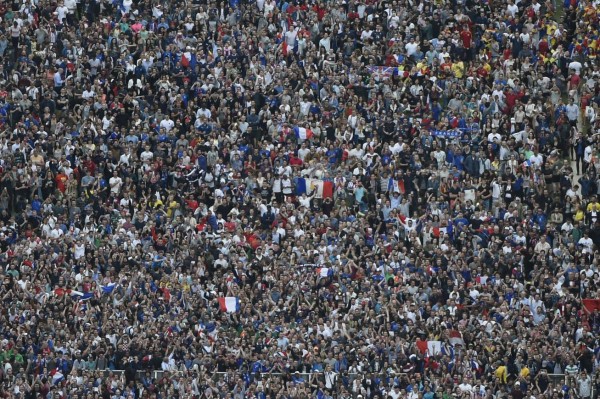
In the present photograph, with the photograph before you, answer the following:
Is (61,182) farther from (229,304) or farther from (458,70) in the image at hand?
(458,70)

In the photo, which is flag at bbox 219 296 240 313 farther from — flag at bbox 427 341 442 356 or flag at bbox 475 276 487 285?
flag at bbox 475 276 487 285

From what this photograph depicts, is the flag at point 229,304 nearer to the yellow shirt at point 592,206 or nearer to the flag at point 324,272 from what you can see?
the flag at point 324,272

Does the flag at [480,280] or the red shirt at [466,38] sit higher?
the red shirt at [466,38]

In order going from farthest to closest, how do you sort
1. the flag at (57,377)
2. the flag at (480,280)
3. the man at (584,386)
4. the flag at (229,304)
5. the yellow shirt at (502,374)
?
1. the flag at (229,304)
2. the flag at (480,280)
3. the flag at (57,377)
4. the yellow shirt at (502,374)
5. the man at (584,386)

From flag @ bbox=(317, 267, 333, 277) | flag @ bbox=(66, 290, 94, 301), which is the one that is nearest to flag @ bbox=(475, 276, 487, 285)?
flag @ bbox=(317, 267, 333, 277)

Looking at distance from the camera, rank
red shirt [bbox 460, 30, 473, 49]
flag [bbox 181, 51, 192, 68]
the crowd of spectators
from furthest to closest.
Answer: flag [bbox 181, 51, 192, 68] < red shirt [bbox 460, 30, 473, 49] < the crowd of spectators

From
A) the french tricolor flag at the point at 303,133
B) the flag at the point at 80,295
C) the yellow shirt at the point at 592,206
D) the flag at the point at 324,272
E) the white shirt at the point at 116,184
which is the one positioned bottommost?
the flag at the point at 80,295

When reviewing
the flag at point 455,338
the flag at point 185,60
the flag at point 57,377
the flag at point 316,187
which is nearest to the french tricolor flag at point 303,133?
the flag at point 316,187
